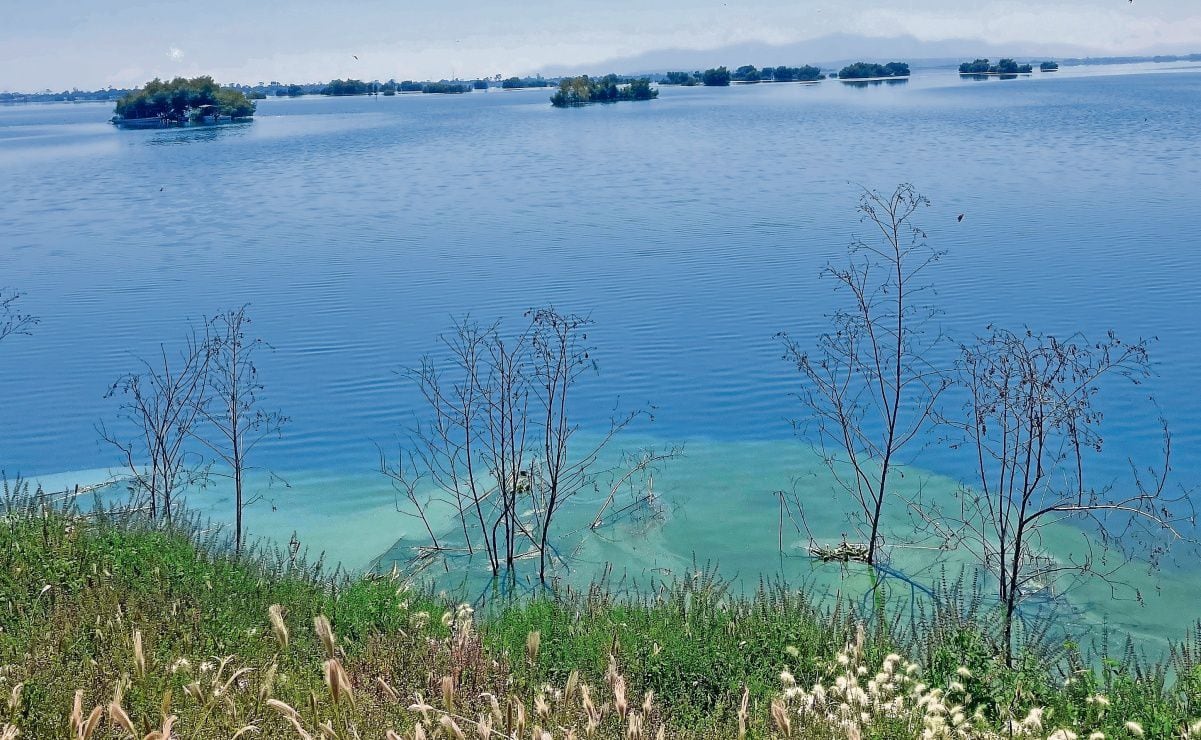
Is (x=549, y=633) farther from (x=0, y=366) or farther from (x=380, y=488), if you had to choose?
(x=0, y=366)

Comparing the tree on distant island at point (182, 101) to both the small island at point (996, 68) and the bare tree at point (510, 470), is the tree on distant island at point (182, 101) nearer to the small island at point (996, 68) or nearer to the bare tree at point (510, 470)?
the bare tree at point (510, 470)

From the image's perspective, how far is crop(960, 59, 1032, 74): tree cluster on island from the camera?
146125mm

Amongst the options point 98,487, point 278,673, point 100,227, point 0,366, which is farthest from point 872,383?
point 100,227

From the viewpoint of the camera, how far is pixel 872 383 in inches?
639

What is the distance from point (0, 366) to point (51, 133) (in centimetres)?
8260

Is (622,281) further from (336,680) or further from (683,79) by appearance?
(683,79)

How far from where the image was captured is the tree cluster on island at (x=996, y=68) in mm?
146125

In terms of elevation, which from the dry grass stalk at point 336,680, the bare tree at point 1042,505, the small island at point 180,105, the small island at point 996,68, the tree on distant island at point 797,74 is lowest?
the bare tree at point 1042,505

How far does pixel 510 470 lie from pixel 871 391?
18.4ft

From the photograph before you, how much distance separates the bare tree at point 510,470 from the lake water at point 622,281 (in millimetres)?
460

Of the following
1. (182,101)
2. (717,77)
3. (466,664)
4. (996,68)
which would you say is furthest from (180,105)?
(996,68)

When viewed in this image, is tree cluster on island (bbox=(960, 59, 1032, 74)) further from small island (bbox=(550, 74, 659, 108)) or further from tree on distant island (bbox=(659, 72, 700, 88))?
small island (bbox=(550, 74, 659, 108))

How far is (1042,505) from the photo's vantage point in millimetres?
12133

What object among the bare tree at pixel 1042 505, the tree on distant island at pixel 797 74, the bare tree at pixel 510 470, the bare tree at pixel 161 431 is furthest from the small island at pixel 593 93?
the bare tree at pixel 1042 505
